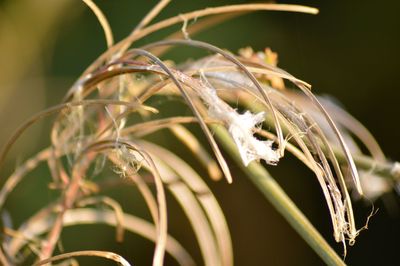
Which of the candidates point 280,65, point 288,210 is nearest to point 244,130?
point 288,210

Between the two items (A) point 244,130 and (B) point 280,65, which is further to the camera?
(B) point 280,65

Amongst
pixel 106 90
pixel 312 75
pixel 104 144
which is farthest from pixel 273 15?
pixel 104 144

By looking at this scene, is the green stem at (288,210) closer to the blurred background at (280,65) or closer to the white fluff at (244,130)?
the white fluff at (244,130)

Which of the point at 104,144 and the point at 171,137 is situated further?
the point at 171,137

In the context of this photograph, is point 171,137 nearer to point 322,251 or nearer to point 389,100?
point 389,100

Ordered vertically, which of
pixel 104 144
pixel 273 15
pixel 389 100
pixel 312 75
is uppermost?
pixel 273 15

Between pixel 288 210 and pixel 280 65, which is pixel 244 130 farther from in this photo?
pixel 280 65
